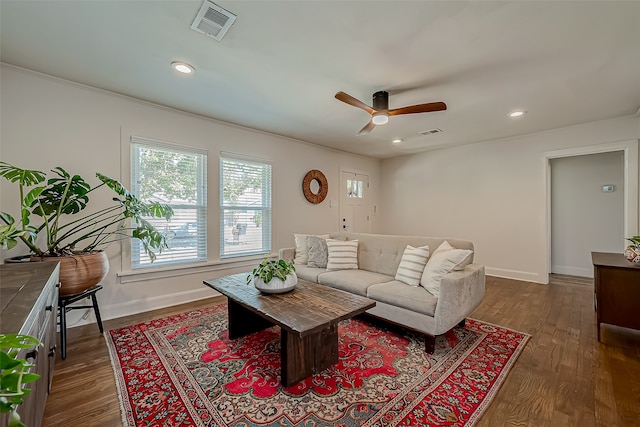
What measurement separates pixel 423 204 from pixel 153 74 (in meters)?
5.06

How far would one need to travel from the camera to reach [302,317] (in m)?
1.78

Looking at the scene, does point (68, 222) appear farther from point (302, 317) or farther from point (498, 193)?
point (498, 193)

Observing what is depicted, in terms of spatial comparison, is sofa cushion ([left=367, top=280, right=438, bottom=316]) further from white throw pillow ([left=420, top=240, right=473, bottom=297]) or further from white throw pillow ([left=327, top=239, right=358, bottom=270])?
white throw pillow ([left=327, top=239, right=358, bottom=270])

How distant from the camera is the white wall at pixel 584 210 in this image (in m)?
4.39

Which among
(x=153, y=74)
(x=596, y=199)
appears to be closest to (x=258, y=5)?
(x=153, y=74)

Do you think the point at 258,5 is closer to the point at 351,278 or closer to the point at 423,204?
the point at 351,278

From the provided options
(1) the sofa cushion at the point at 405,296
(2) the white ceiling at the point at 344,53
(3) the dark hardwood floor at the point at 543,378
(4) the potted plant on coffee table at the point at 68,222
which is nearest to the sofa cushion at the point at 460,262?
(1) the sofa cushion at the point at 405,296

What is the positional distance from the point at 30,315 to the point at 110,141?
2508 mm

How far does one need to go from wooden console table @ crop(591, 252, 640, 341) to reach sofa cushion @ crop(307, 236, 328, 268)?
8.73 feet

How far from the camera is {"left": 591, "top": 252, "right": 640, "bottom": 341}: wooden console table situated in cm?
230

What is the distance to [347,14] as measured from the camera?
176cm

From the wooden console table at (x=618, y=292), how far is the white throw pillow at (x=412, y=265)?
59.3 inches

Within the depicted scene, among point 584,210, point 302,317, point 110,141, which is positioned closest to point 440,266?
point 302,317

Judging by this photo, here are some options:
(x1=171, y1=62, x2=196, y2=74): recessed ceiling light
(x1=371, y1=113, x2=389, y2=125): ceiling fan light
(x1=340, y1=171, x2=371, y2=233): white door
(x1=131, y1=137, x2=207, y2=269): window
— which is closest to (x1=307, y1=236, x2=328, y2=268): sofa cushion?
(x1=131, y1=137, x2=207, y2=269): window
